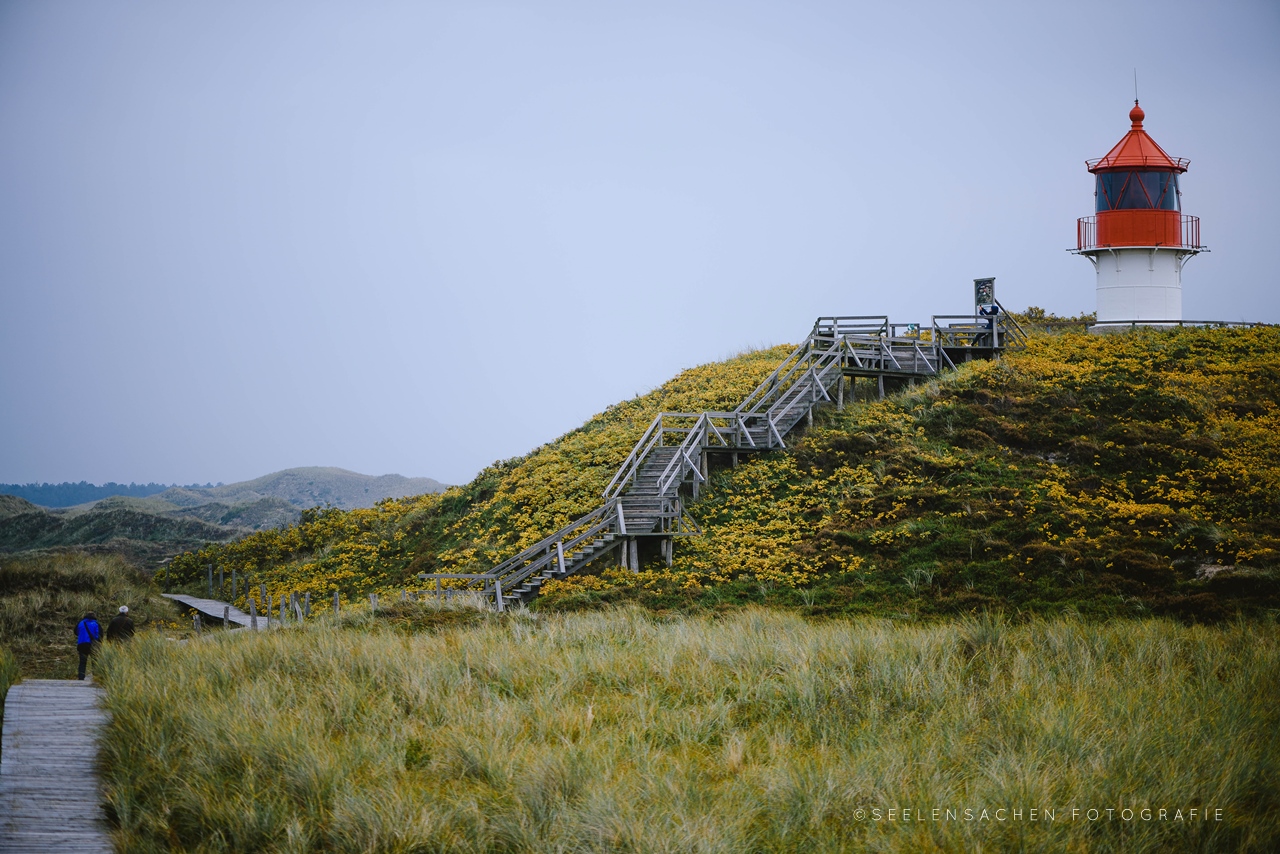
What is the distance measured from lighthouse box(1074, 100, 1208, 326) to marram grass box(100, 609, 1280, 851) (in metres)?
22.2

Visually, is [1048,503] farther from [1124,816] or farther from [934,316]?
[1124,816]

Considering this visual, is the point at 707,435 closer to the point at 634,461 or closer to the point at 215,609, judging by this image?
the point at 634,461

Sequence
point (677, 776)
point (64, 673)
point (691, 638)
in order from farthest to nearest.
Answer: point (64, 673) < point (691, 638) < point (677, 776)

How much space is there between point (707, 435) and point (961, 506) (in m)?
7.52

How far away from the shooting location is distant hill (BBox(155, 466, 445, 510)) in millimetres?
105500

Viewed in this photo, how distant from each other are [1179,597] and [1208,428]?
9876 mm

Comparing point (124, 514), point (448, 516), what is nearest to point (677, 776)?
point (448, 516)

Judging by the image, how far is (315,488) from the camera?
11112cm

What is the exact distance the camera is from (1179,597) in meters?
16.8

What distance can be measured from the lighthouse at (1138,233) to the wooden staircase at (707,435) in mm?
3793

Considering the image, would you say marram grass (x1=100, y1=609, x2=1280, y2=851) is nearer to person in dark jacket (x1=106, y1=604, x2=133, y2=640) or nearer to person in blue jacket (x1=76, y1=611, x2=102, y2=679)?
person in blue jacket (x1=76, y1=611, x2=102, y2=679)

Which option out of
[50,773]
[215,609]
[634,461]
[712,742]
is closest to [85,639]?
[50,773]

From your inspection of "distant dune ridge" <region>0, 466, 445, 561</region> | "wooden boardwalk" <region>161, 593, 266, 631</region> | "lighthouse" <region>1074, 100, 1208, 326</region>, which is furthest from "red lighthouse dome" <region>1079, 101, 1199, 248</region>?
"distant dune ridge" <region>0, 466, 445, 561</region>

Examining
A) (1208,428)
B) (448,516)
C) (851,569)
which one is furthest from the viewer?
(448,516)
